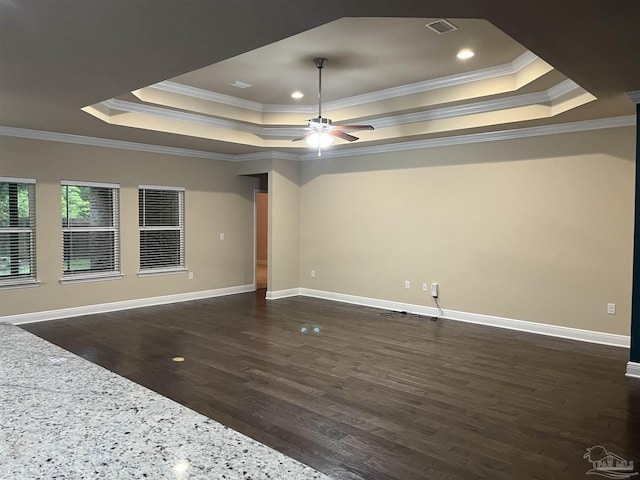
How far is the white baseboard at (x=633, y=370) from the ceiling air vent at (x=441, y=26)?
11.5 ft

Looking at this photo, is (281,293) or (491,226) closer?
(491,226)

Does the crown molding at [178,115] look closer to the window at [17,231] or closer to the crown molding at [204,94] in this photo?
the crown molding at [204,94]

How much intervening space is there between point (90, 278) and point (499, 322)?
5.83m

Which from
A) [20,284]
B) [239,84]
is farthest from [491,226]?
[20,284]

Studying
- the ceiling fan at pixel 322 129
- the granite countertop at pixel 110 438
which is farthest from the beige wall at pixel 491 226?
the granite countertop at pixel 110 438

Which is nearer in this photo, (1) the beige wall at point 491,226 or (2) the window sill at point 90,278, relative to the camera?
(1) the beige wall at point 491,226

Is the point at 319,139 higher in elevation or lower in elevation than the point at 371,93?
lower

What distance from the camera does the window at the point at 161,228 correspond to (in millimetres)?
7453

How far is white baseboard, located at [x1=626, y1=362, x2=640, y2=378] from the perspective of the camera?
14.1 feet

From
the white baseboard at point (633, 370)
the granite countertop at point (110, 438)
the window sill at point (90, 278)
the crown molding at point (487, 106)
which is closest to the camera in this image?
the granite countertop at point (110, 438)

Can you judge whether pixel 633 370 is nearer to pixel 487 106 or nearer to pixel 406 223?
pixel 487 106

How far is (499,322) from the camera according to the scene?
6238 millimetres

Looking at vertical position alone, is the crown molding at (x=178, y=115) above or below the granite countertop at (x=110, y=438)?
above

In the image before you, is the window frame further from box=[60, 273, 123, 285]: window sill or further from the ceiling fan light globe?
the ceiling fan light globe
